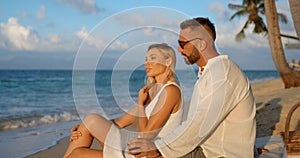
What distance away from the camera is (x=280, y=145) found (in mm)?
4473

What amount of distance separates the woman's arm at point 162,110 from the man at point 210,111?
0.36 meters

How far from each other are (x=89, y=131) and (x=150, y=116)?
0.49 m

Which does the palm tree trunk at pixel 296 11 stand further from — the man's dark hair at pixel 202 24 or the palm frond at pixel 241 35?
the palm frond at pixel 241 35

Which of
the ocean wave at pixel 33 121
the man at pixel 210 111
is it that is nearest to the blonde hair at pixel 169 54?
the man at pixel 210 111

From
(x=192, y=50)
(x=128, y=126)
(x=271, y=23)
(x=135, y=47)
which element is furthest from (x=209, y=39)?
(x=271, y=23)

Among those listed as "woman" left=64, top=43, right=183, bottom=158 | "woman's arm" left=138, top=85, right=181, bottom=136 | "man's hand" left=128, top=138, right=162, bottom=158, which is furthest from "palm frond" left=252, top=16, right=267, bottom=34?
"man's hand" left=128, top=138, right=162, bottom=158

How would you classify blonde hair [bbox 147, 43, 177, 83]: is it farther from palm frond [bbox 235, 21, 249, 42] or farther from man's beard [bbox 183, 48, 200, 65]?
palm frond [bbox 235, 21, 249, 42]

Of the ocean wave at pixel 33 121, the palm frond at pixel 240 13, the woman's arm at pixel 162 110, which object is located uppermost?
the palm frond at pixel 240 13

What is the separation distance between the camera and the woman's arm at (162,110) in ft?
9.36

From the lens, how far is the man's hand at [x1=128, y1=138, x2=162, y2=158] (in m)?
2.32

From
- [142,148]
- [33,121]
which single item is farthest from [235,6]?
[142,148]

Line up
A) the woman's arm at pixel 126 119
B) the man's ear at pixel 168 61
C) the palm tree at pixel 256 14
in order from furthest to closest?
the palm tree at pixel 256 14 → the woman's arm at pixel 126 119 → the man's ear at pixel 168 61

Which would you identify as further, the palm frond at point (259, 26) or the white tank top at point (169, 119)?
the palm frond at point (259, 26)

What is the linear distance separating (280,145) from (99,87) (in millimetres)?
2306
